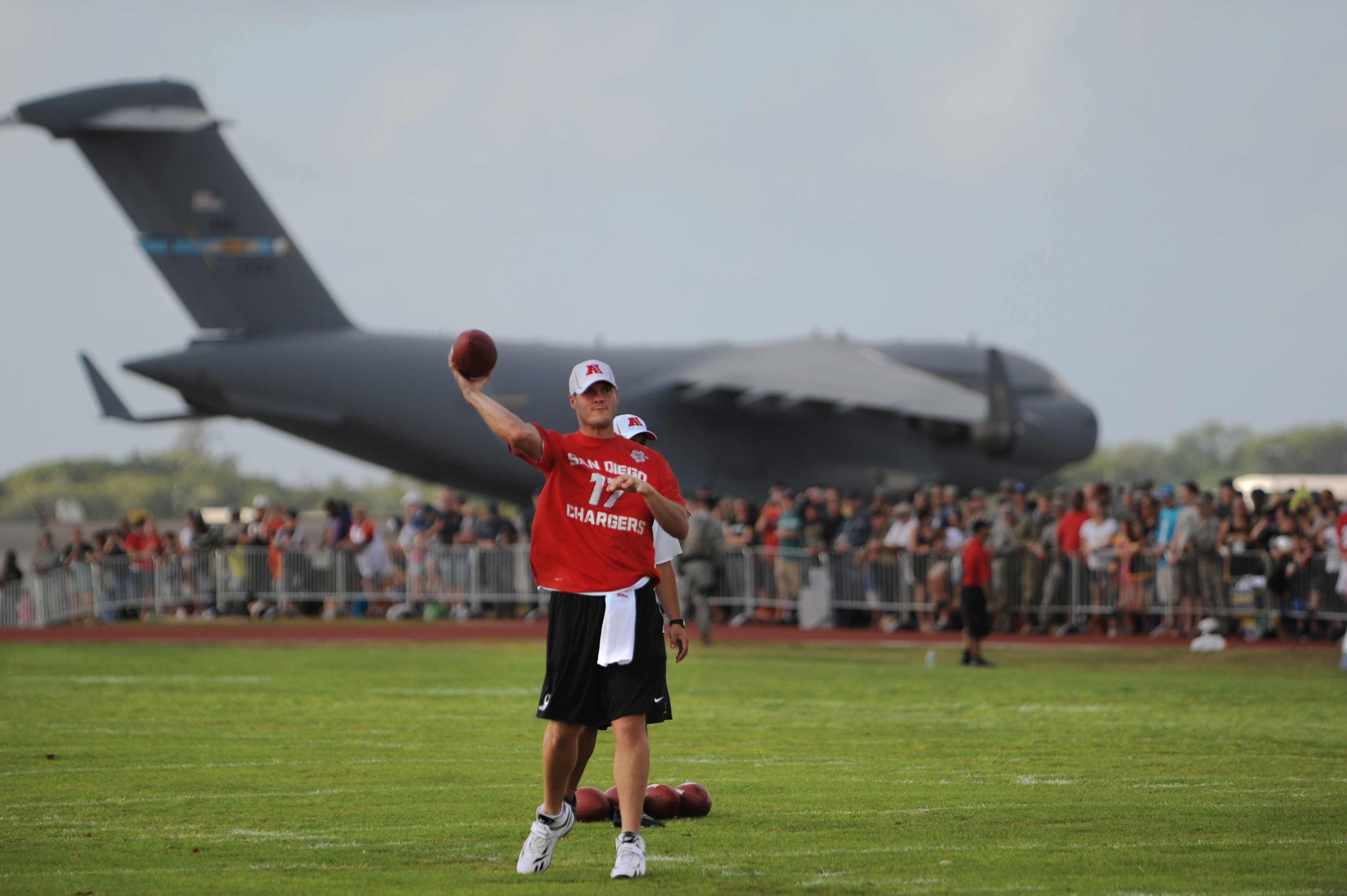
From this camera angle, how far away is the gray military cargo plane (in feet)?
96.5

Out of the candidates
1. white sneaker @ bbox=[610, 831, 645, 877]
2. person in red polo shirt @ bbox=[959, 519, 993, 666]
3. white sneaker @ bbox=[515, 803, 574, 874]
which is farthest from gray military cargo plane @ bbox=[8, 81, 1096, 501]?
white sneaker @ bbox=[610, 831, 645, 877]

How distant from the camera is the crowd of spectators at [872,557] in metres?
20.3

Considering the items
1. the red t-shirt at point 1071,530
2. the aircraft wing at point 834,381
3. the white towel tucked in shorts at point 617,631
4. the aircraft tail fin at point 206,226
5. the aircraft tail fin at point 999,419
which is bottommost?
the white towel tucked in shorts at point 617,631

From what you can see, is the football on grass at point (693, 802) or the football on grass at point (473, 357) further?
A: the football on grass at point (693, 802)

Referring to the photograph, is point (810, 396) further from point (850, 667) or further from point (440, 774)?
point (440, 774)

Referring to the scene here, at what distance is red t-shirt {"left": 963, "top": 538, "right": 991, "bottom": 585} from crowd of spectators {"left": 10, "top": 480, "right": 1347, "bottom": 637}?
6.93ft

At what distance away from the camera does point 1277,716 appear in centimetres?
1269

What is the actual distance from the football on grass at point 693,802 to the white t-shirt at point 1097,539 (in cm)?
1471

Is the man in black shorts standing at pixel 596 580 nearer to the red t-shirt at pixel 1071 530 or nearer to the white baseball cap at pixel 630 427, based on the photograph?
the white baseball cap at pixel 630 427

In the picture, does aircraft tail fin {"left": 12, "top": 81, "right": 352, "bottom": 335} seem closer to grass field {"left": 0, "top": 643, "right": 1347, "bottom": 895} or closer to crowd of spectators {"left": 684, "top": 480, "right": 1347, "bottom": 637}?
crowd of spectators {"left": 684, "top": 480, "right": 1347, "bottom": 637}

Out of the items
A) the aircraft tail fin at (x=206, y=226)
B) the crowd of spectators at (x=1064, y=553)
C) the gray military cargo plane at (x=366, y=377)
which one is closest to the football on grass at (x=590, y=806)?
the crowd of spectators at (x=1064, y=553)

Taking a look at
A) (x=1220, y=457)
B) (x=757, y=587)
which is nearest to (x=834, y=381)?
(x=757, y=587)

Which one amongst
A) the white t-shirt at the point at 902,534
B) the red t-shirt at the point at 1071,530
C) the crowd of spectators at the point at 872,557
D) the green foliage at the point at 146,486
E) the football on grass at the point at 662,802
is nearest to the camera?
the football on grass at the point at 662,802

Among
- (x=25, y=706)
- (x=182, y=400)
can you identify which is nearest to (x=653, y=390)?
(x=182, y=400)
